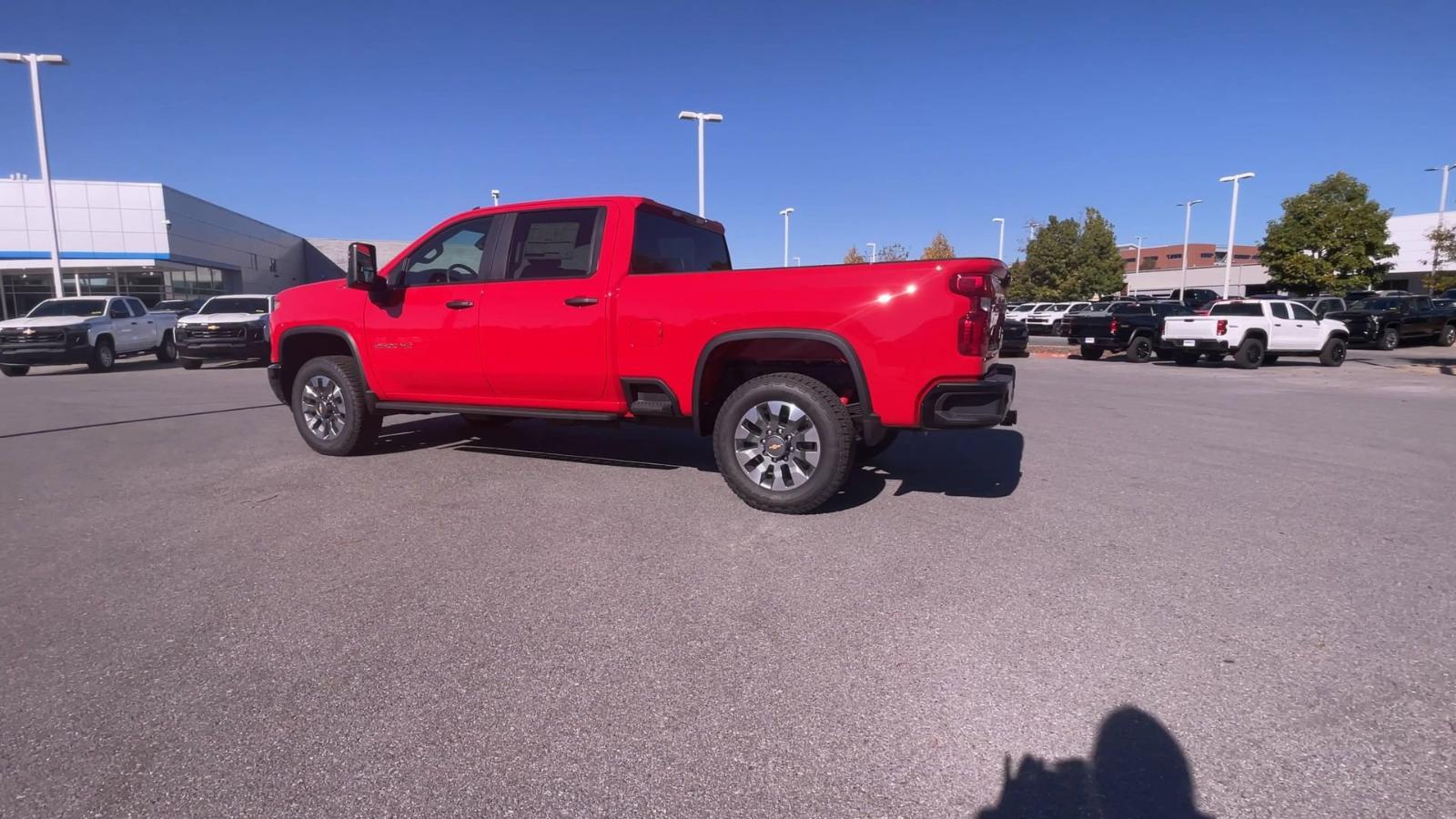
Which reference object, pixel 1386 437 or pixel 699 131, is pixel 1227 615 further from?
pixel 699 131

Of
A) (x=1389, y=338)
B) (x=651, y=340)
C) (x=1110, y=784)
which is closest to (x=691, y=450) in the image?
(x=651, y=340)

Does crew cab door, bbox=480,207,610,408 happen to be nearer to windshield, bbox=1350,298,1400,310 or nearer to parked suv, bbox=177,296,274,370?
parked suv, bbox=177,296,274,370

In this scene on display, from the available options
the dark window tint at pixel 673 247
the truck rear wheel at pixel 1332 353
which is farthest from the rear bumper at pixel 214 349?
the truck rear wheel at pixel 1332 353

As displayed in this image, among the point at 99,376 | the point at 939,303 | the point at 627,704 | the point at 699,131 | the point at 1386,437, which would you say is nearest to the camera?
the point at 627,704

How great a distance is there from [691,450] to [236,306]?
16.0 meters

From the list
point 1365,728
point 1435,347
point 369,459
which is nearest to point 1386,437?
point 1365,728

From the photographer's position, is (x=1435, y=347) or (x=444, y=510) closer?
(x=444, y=510)

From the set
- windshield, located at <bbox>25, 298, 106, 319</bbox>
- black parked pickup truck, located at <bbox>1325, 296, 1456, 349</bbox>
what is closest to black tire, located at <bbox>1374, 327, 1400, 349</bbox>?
black parked pickup truck, located at <bbox>1325, 296, 1456, 349</bbox>

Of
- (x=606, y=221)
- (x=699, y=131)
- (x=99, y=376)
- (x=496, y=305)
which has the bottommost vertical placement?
(x=99, y=376)

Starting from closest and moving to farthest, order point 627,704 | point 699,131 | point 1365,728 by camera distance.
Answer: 1. point 1365,728
2. point 627,704
3. point 699,131

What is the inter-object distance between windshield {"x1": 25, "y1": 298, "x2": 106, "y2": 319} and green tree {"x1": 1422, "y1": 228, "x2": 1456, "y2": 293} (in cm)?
5762

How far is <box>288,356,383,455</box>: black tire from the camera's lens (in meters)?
6.48

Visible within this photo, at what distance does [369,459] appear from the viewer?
6.67 m

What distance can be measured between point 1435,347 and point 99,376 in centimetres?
3758
